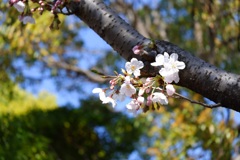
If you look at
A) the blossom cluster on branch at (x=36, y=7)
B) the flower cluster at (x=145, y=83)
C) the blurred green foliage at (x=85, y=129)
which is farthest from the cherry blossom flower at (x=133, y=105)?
the blurred green foliage at (x=85, y=129)

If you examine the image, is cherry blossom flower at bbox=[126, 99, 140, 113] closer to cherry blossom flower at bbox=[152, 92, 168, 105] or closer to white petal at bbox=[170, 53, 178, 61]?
cherry blossom flower at bbox=[152, 92, 168, 105]

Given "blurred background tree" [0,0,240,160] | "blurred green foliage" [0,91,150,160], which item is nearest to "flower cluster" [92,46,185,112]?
"blurred background tree" [0,0,240,160]

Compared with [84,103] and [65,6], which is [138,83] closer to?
[65,6]

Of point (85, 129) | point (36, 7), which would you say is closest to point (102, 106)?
point (85, 129)

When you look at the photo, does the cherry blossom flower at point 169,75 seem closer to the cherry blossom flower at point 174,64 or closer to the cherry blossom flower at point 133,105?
the cherry blossom flower at point 174,64

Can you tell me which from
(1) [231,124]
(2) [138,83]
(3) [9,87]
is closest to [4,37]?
A: (3) [9,87]

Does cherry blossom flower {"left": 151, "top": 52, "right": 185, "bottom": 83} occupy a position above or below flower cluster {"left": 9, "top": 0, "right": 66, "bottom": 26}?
below
